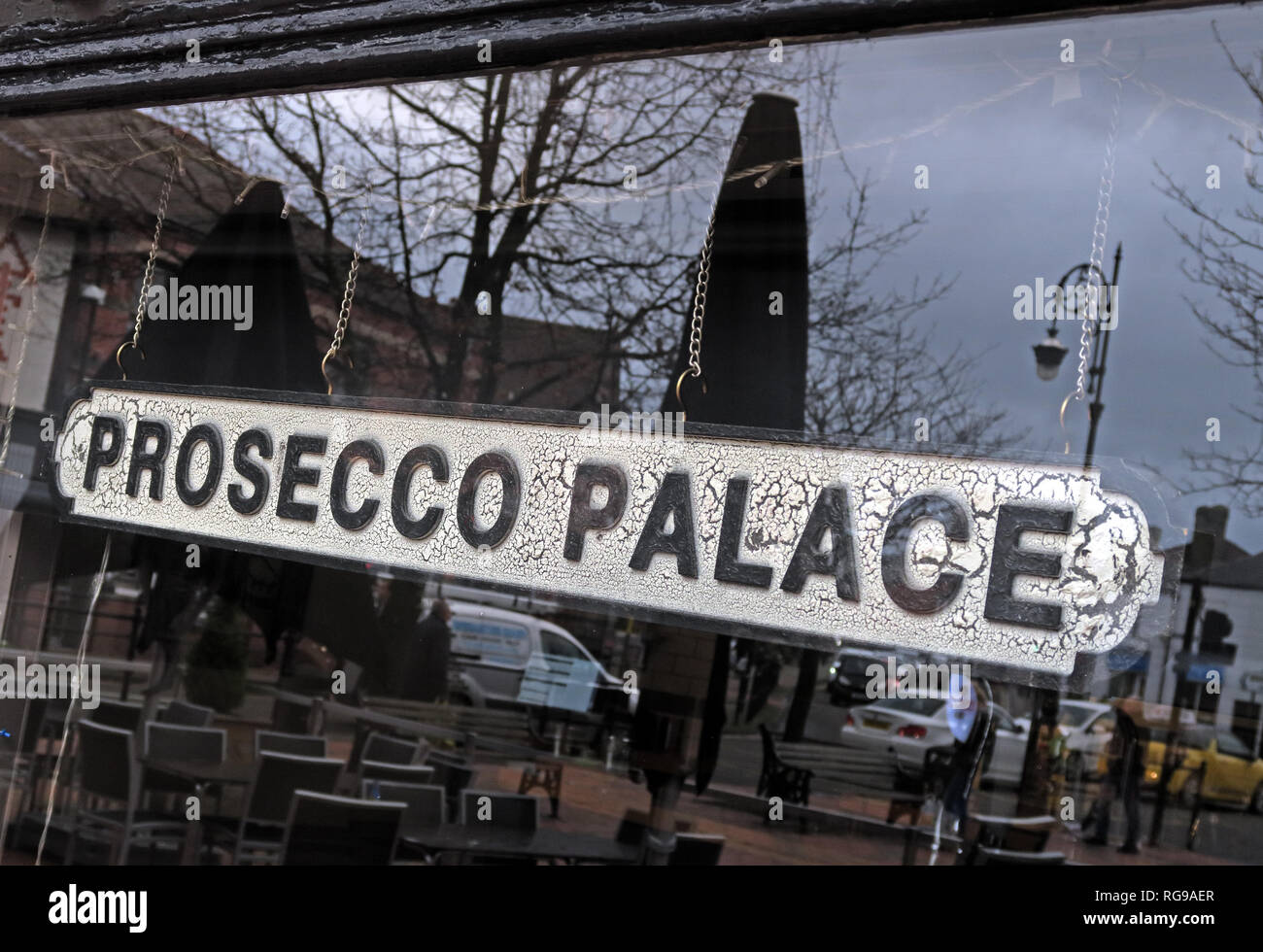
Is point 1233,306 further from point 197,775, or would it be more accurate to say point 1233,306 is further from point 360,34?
point 197,775

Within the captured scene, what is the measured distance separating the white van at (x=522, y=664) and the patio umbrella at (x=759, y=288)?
438cm

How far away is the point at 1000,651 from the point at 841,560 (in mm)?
242

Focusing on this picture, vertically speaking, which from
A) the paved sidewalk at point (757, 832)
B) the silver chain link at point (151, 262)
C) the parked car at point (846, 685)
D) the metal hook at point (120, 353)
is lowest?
the paved sidewalk at point (757, 832)

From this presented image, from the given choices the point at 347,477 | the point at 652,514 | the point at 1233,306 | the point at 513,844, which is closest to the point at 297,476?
the point at 347,477

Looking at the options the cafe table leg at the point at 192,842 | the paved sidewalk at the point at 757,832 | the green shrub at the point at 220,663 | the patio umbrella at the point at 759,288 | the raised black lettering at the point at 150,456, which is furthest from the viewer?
the green shrub at the point at 220,663

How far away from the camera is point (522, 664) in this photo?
689cm

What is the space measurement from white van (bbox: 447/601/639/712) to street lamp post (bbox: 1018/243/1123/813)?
2752mm

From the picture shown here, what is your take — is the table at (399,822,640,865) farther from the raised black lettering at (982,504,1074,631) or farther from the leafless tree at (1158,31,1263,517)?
the leafless tree at (1158,31,1263,517)

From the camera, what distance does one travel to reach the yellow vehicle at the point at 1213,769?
6.26 m

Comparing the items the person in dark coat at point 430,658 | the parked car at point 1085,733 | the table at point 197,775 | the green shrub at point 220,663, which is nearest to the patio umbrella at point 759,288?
the table at point 197,775

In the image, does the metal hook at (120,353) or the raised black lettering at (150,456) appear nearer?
the raised black lettering at (150,456)

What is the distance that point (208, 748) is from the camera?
4.34 m

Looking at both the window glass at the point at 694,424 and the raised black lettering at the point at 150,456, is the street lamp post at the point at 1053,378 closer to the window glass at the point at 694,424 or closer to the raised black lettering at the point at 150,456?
the window glass at the point at 694,424

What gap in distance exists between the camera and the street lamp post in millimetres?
4823
